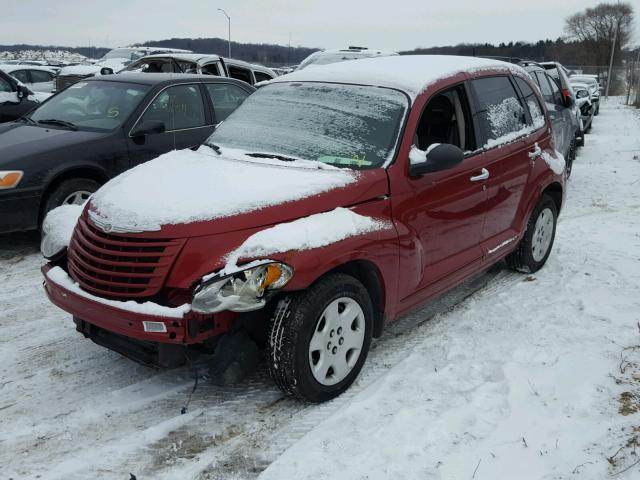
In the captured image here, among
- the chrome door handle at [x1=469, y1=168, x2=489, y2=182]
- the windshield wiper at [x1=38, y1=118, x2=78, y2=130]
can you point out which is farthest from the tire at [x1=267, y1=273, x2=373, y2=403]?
the windshield wiper at [x1=38, y1=118, x2=78, y2=130]

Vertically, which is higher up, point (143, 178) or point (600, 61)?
point (600, 61)

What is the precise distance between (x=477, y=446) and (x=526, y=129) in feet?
10.4

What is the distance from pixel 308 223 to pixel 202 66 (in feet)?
32.2

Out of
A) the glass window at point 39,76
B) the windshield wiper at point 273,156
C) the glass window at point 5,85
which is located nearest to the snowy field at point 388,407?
the windshield wiper at point 273,156

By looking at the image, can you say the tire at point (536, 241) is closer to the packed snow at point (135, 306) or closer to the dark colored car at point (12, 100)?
the packed snow at point (135, 306)

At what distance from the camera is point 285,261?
314 centimetres

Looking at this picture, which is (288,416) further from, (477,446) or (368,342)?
(477,446)

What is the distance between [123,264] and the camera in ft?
10.6

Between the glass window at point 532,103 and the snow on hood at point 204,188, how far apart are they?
255cm

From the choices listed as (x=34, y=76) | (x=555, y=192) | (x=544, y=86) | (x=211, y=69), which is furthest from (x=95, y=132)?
(x=34, y=76)

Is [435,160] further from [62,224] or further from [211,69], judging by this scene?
[211,69]

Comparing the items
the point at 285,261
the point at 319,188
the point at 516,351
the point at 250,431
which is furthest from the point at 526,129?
the point at 250,431

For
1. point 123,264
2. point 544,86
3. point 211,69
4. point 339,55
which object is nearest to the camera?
point 123,264

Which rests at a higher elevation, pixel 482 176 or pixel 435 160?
pixel 435 160
